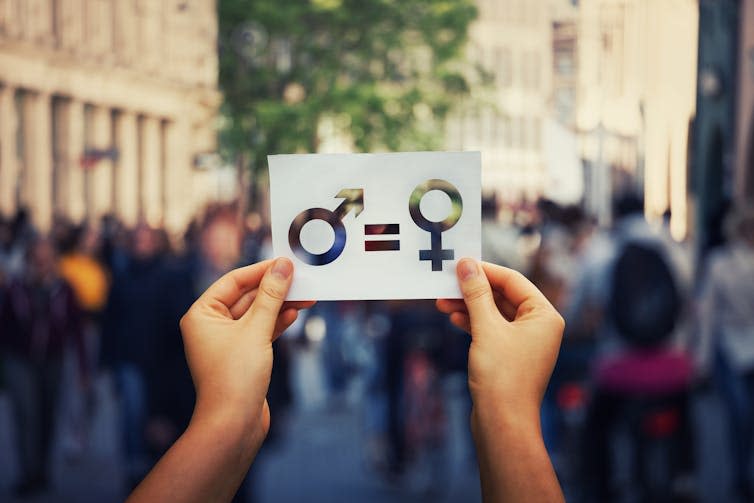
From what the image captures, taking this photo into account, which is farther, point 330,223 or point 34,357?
point 34,357

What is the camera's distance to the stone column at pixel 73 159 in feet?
102

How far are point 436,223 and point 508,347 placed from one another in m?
0.22

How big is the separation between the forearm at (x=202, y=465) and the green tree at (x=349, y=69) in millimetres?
28198

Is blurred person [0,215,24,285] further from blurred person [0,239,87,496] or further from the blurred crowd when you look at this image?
blurred person [0,239,87,496]

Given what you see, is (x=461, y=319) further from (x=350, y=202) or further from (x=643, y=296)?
(x=643, y=296)

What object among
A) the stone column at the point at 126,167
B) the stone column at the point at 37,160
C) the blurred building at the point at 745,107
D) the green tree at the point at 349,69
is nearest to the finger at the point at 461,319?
the blurred building at the point at 745,107

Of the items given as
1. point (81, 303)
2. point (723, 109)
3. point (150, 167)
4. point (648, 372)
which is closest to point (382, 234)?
point (648, 372)

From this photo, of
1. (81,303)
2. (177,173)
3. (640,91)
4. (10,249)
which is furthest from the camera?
(177,173)

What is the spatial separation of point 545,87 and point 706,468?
2517 inches

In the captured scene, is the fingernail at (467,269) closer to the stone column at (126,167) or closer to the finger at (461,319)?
the finger at (461,319)

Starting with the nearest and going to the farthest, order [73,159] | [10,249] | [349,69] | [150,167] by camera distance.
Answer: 1. [10,249]
2. [73,159]
3. [349,69]
4. [150,167]

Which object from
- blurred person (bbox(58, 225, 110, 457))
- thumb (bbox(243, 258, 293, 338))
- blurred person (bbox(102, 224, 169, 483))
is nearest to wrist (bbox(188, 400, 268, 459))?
thumb (bbox(243, 258, 293, 338))

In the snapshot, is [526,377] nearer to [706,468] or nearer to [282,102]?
[706,468]

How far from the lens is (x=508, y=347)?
169cm
